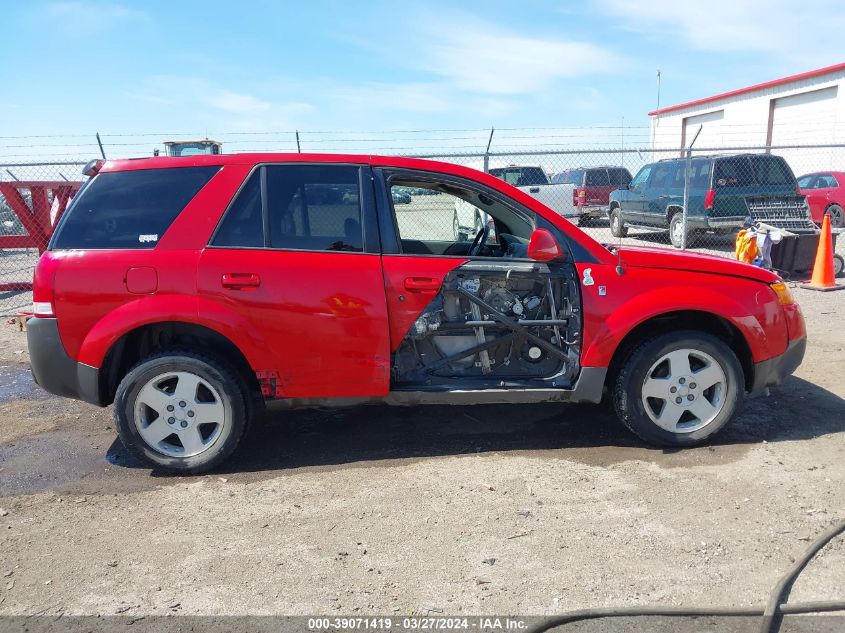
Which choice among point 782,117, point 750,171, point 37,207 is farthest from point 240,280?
point 782,117

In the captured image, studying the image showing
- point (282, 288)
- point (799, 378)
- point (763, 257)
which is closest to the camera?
point (282, 288)

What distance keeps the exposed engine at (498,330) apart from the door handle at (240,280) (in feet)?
3.10

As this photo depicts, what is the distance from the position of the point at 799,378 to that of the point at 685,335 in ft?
7.15

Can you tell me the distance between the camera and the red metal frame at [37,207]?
34.2 feet

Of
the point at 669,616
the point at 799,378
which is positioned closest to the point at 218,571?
the point at 669,616

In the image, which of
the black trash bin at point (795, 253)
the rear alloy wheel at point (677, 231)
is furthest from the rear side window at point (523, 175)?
the black trash bin at point (795, 253)

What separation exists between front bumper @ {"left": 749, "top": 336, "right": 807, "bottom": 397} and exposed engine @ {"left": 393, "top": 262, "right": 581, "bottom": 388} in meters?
1.19

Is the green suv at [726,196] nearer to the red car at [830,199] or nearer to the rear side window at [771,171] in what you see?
the rear side window at [771,171]

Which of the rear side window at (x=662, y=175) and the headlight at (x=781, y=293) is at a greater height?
the rear side window at (x=662, y=175)

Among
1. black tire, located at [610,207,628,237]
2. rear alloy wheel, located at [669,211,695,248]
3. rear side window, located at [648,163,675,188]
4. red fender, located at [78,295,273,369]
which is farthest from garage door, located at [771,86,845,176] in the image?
red fender, located at [78,295,273,369]

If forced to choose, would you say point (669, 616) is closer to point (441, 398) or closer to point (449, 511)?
point (449, 511)

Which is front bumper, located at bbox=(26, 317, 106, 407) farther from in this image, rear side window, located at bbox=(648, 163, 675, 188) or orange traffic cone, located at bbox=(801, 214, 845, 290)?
rear side window, located at bbox=(648, 163, 675, 188)

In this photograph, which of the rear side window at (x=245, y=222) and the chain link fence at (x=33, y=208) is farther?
the chain link fence at (x=33, y=208)

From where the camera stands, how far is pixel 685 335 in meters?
4.20
